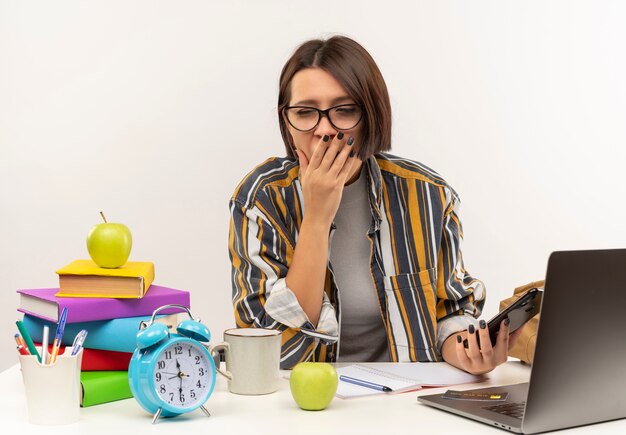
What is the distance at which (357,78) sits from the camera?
1669 millimetres

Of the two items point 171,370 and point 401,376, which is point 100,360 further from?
point 401,376

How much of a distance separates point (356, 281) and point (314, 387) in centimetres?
66

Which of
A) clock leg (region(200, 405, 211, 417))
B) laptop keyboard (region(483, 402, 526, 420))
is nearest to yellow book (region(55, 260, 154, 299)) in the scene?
clock leg (region(200, 405, 211, 417))

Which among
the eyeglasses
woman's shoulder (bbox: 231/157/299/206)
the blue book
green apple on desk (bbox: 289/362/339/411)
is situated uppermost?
the eyeglasses

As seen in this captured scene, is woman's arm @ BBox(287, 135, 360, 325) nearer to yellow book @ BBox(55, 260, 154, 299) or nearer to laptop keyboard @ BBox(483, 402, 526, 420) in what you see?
yellow book @ BBox(55, 260, 154, 299)

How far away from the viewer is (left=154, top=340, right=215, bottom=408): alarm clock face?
1.08 meters

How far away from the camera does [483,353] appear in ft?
4.51

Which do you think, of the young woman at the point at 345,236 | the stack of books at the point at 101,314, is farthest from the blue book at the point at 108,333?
the young woman at the point at 345,236

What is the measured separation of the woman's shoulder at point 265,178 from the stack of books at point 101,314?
1.49 ft

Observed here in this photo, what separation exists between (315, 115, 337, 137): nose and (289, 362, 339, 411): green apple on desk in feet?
2.14

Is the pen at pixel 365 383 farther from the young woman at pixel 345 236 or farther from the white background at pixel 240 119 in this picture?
the white background at pixel 240 119

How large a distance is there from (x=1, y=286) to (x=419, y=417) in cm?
197

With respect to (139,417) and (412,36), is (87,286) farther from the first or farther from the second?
(412,36)

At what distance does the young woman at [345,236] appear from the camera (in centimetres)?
162
